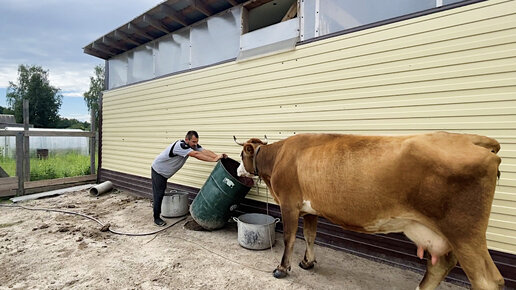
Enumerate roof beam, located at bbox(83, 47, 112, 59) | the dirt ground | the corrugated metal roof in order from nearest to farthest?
the dirt ground < the corrugated metal roof < roof beam, located at bbox(83, 47, 112, 59)

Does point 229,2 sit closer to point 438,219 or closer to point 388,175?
point 388,175

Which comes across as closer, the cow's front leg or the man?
the cow's front leg

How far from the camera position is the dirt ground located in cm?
272

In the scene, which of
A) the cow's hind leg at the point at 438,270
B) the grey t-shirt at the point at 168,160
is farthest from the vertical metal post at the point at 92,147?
the cow's hind leg at the point at 438,270

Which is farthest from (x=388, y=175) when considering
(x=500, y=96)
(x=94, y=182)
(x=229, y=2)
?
(x=94, y=182)

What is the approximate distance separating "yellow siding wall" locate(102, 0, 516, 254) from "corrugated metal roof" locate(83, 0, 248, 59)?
4.04 ft

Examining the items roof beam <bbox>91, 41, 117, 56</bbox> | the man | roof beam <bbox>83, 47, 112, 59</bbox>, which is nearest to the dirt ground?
the man

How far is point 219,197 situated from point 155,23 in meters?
4.57

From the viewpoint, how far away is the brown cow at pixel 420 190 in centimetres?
171

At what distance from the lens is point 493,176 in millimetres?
1678

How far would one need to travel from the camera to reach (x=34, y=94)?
38.7 m

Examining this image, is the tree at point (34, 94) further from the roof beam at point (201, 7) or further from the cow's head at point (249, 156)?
the cow's head at point (249, 156)

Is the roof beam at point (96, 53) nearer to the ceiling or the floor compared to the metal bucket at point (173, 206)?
nearer to the ceiling

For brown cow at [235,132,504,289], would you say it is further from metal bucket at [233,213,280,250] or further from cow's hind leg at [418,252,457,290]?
metal bucket at [233,213,280,250]
